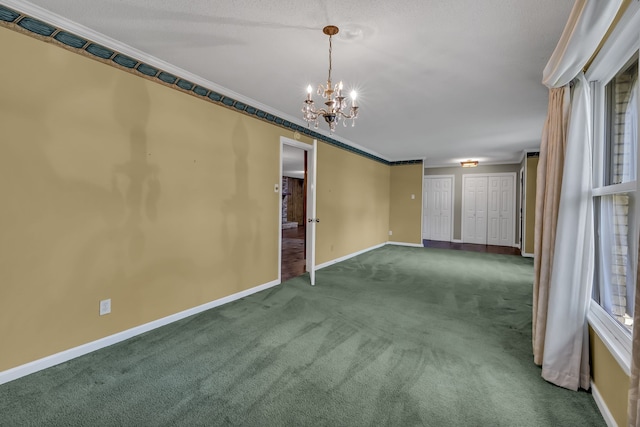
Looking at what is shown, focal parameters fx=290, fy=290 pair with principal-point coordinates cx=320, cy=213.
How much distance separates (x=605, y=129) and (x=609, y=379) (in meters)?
1.54

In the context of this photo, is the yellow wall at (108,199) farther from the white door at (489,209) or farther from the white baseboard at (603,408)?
the white door at (489,209)

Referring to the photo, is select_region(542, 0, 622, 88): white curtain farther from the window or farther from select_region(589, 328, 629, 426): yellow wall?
select_region(589, 328, 629, 426): yellow wall

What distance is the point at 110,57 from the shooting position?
7.91 ft

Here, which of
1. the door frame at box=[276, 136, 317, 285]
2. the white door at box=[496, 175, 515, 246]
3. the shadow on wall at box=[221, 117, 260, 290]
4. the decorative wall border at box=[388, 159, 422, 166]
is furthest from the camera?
the white door at box=[496, 175, 515, 246]

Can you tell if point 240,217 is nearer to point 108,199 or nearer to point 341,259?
point 108,199

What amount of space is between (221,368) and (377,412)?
1150 millimetres

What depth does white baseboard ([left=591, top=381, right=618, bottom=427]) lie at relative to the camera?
157 centimetres

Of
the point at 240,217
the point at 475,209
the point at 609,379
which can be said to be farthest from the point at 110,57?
the point at 475,209

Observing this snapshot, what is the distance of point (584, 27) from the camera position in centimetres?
147

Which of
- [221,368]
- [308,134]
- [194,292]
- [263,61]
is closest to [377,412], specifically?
[221,368]

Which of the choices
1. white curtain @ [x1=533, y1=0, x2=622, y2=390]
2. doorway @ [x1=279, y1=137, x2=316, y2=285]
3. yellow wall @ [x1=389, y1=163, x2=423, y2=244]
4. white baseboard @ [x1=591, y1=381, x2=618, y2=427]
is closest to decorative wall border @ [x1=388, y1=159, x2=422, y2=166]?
yellow wall @ [x1=389, y1=163, x2=423, y2=244]

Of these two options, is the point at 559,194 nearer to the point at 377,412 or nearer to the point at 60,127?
the point at 377,412

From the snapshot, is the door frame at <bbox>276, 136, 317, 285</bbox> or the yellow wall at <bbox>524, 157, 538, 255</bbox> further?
the yellow wall at <bbox>524, 157, 538, 255</bbox>

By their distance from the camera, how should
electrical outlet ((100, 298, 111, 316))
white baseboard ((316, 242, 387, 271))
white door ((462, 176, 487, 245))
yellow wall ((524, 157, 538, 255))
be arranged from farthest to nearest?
white door ((462, 176, 487, 245))
yellow wall ((524, 157, 538, 255))
white baseboard ((316, 242, 387, 271))
electrical outlet ((100, 298, 111, 316))
